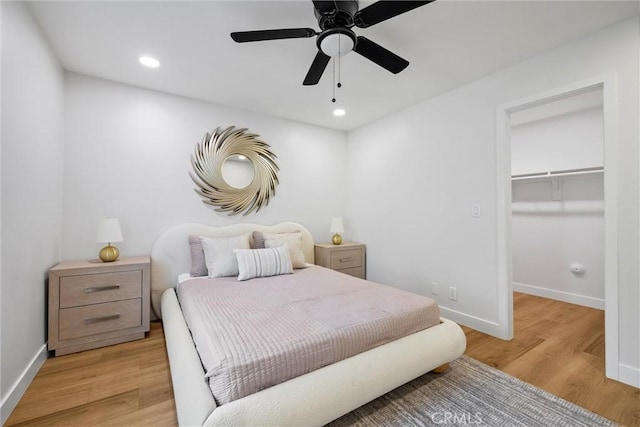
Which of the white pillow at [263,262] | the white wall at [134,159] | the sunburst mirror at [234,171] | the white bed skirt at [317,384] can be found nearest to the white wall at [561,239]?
the white bed skirt at [317,384]

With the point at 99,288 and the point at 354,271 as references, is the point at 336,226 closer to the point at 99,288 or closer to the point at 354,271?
the point at 354,271

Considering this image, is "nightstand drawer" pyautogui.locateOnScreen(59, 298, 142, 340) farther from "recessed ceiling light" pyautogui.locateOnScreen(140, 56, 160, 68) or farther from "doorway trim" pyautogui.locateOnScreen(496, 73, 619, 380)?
"doorway trim" pyautogui.locateOnScreen(496, 73, 619, 380)

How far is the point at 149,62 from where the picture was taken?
2.31m

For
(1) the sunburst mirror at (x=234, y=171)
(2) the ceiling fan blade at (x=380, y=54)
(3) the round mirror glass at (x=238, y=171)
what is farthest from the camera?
(3) the round mirror glass at (x=238, y=171)

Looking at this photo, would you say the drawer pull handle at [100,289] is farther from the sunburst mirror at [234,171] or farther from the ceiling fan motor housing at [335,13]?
the ceiling fan motor housing at [335,13]

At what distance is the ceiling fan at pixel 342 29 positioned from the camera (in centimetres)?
140

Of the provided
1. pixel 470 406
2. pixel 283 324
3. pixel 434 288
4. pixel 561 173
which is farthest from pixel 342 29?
pixel 561 173

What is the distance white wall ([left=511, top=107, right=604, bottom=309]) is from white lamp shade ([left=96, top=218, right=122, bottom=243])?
446 centimetres

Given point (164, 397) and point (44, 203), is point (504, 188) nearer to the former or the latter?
point (164, 397)

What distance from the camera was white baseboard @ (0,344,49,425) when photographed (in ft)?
4.71

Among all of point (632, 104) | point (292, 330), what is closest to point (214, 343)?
point (292, 330)

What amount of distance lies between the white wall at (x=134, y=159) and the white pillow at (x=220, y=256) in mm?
488

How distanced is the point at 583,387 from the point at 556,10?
7.89 ft

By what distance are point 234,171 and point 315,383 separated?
8.37ft
